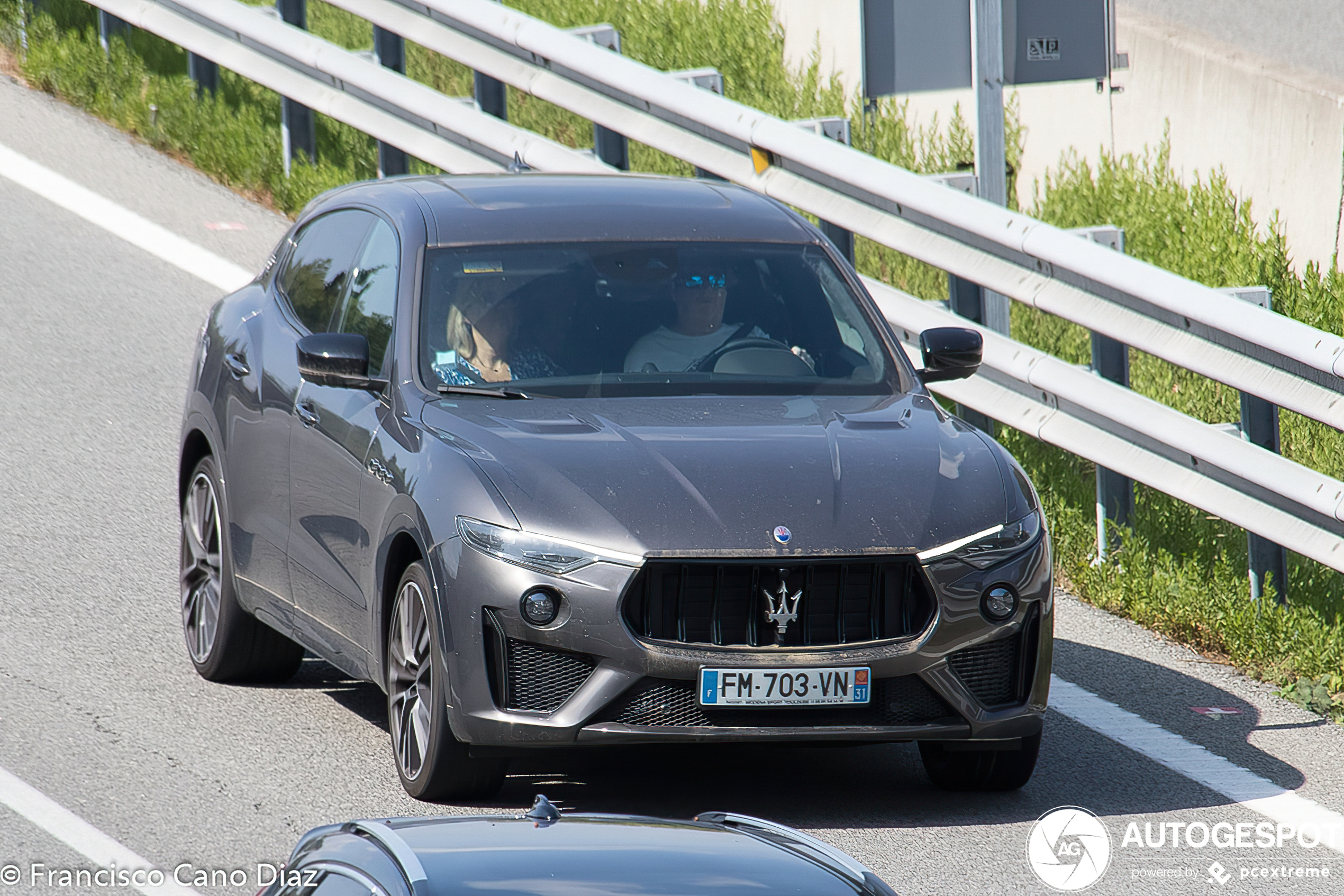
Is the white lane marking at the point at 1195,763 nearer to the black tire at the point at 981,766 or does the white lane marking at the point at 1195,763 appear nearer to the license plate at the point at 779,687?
the black tire at the point at 981,766

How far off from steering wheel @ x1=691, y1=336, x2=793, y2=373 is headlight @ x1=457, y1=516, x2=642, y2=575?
1.25 metres

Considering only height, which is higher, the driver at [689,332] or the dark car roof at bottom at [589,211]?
the dark car roof at bottom at [589,211]

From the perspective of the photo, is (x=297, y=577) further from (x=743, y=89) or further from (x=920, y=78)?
(x=743, y=89)

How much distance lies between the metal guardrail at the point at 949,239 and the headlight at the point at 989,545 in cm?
168

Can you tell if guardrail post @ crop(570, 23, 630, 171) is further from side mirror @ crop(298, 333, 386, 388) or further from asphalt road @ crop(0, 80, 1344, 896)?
side mirror @ crop(298, 333, 386, 388)

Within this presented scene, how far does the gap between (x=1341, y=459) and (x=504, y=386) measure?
158 inches

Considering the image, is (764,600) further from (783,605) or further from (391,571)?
(391,571)

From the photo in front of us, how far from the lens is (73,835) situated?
6.31 meters

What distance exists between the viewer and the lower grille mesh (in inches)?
259

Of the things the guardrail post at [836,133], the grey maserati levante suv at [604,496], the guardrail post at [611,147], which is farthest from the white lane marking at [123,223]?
the grey maserati levante suv at [604,496]

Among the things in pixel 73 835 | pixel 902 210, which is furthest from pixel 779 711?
pixel 902 210

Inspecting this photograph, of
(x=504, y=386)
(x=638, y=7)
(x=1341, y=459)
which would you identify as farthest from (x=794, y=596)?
(x=638, y=7)

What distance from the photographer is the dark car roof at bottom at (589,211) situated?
7715 mm

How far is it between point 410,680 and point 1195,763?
8.21 ft
